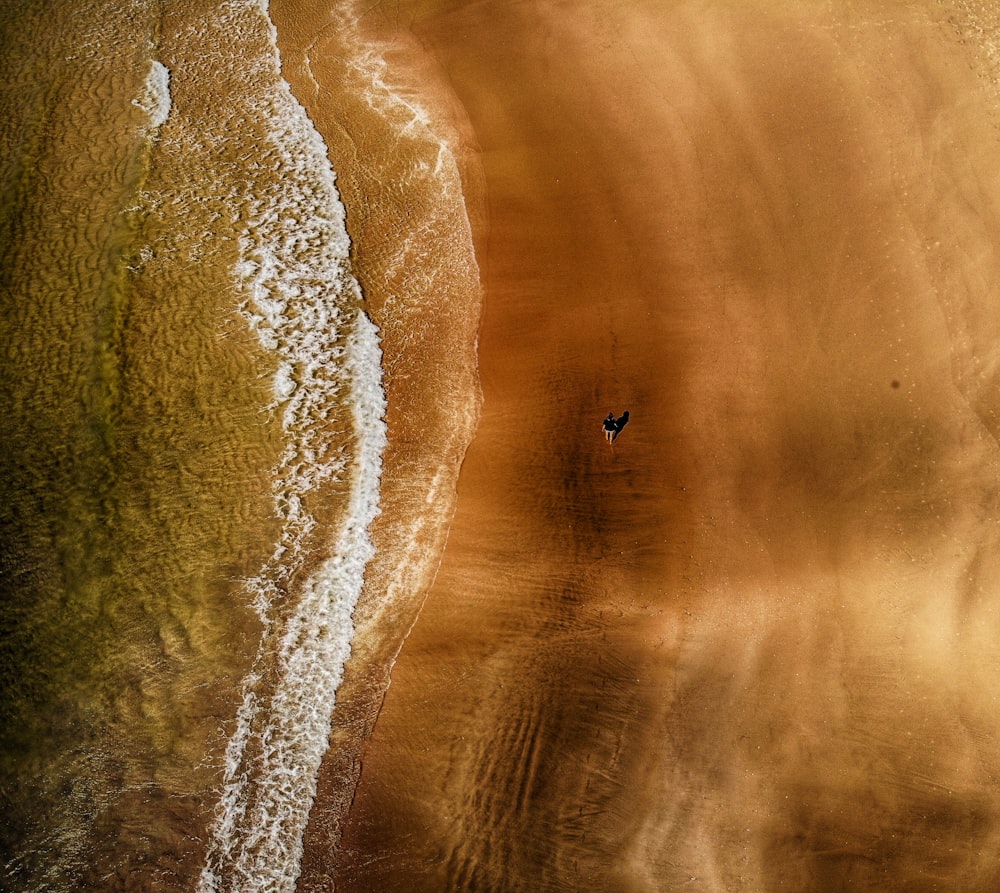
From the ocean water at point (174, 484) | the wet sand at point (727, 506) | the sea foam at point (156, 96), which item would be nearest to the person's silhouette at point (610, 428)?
the wet sand at point (727, 506)

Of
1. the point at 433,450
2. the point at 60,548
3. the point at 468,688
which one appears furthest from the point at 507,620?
the point at 60,548

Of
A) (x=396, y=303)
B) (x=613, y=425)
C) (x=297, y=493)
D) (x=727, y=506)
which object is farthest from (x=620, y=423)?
(x=297, y=493)

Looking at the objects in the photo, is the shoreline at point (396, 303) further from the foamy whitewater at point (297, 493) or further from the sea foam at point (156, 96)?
the sea foam at point (156, 96)

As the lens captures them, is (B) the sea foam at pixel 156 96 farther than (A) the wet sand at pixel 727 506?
Yes

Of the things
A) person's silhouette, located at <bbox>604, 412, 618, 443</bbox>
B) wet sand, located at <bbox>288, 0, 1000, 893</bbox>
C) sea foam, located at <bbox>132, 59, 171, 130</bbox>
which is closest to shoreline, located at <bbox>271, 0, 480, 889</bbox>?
wet sand, located at <bbox>288, 0, 1000, 893</bbox>

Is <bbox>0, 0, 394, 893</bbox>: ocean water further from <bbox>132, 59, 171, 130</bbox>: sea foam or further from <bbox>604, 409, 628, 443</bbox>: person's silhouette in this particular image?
<bbox>604, 409, 628, 443</bbox>: person's silhouette

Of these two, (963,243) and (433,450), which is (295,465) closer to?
(433,450)

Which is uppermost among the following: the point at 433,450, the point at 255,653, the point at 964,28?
the point at 964,28
